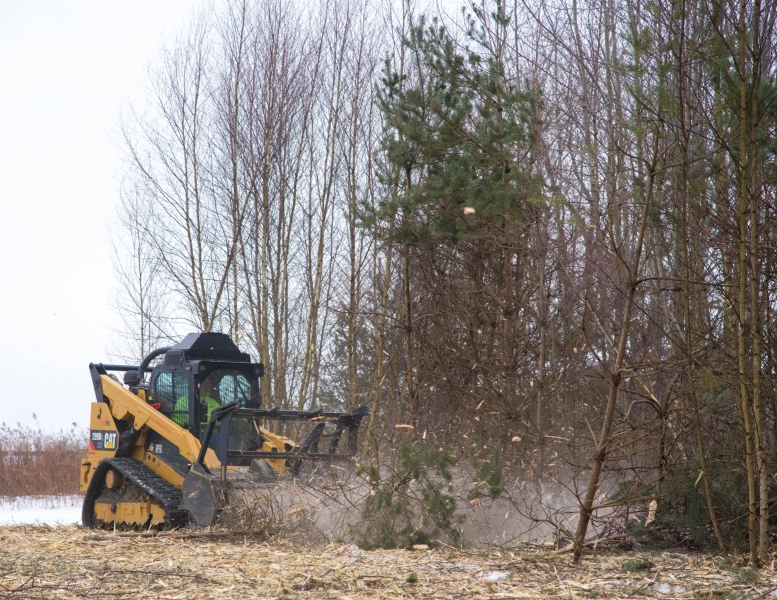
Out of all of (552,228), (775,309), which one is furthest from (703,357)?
(552,228)

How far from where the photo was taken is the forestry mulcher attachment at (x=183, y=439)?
9.12m

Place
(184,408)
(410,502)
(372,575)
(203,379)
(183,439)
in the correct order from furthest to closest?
(184,408), (203,379), (183,439), (410,502), (372,575)

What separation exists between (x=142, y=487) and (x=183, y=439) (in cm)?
73

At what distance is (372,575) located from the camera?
→ 5605 mm

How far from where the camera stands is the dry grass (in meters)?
15.3

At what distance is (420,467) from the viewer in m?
7.56

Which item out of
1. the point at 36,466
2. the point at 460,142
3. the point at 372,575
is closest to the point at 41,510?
the point at 36,466

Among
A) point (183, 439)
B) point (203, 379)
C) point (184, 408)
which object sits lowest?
point (183, 439)

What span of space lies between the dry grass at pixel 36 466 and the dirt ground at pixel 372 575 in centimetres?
858

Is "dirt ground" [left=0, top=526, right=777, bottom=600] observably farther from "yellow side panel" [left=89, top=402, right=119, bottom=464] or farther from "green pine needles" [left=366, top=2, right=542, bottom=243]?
"green pine needles" [left=366, top=2, right=542, bottom=243]

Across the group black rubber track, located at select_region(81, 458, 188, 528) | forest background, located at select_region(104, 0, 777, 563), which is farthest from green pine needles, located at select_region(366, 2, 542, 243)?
→ black rubber track, located at select_region(81, 458, 188, 528)

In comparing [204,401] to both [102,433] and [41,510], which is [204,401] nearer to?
[102,433]

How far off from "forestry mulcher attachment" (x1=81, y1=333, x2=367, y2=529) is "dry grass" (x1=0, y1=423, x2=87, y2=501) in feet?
16.6

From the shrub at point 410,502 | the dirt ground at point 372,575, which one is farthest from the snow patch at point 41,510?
the shrub at point 410,502
